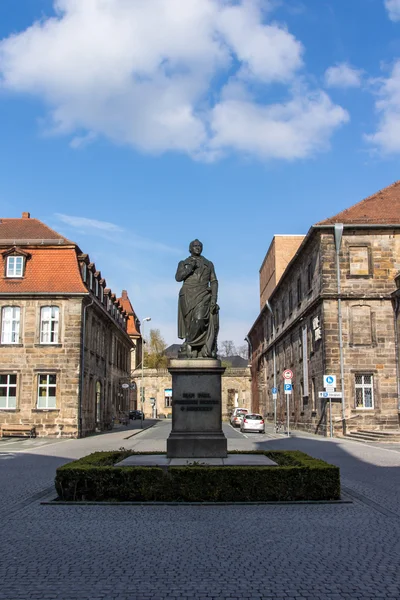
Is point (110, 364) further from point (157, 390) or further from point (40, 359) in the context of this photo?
point (157, 390)

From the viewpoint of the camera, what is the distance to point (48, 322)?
3409 cm

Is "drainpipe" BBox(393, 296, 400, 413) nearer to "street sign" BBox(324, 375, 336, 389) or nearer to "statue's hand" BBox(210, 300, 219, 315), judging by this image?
"street sign" BBox(324, 375, 336, 389)

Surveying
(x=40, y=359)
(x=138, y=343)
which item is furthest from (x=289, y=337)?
(x=138, y=343)

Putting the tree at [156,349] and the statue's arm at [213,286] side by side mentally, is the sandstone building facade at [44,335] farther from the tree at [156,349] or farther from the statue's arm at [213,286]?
the tree at [156,349]

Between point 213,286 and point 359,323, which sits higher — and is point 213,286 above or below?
below

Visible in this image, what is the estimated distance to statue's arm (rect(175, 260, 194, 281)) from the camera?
1457 cm

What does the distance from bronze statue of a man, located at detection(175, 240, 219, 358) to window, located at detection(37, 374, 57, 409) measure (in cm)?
2069

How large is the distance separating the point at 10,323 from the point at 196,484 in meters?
26.1

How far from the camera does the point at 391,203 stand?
1411 inches

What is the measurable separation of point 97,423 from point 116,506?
1240 inches

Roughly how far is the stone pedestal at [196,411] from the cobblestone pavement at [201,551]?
2.75 metres

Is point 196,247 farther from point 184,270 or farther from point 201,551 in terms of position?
point 201,551

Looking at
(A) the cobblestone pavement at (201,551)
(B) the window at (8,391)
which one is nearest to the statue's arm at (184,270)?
(A) the cobblestone pavement at (201,551)

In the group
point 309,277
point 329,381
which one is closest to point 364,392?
point 329,381
